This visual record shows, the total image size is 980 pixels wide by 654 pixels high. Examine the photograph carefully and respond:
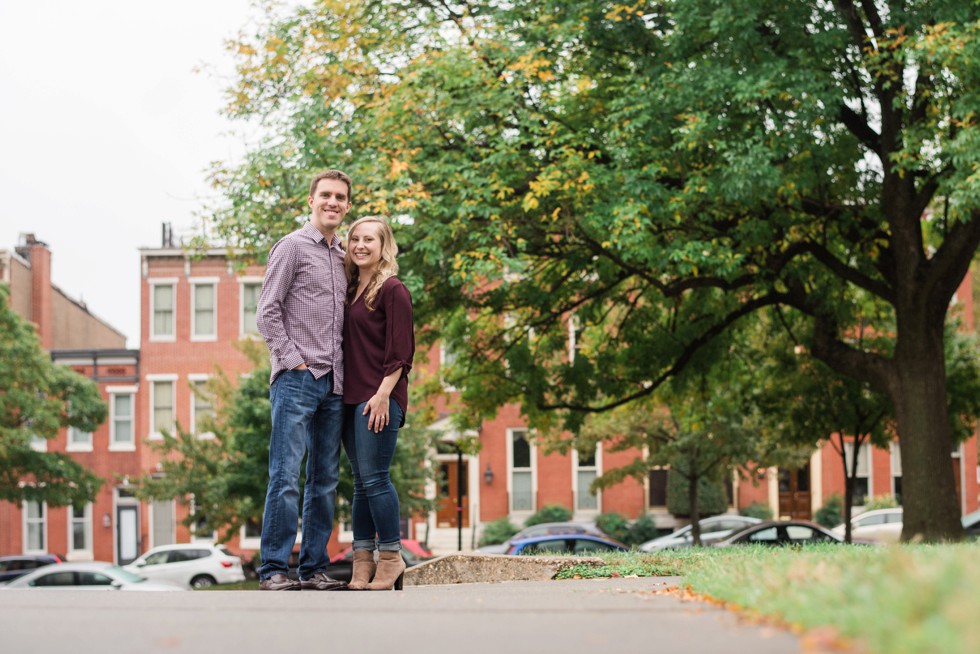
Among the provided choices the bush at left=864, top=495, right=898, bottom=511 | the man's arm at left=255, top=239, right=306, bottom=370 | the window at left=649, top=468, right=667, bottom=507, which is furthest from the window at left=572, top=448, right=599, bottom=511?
the man's arm at left=255, top=239, right=306, bottom=370

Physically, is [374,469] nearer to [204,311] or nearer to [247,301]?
[247,301]

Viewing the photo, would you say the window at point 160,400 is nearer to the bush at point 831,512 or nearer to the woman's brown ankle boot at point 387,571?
the bush at point 831,512

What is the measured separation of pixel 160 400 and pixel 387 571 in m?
39.5

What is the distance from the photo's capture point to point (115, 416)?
45250 mm

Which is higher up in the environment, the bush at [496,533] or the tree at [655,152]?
the tree at [655,152]

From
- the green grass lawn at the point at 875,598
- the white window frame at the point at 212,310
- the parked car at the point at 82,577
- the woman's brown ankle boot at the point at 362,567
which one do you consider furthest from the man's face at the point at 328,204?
the white window frame at the point at 212,310

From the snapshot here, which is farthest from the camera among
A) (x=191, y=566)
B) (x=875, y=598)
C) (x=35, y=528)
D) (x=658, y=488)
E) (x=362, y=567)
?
(x=35, y=528)

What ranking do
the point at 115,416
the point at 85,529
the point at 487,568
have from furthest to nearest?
1. the point at 115,416
2. the point at 85,529
3. the point at 487,568

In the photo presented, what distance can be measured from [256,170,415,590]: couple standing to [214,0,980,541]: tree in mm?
7794

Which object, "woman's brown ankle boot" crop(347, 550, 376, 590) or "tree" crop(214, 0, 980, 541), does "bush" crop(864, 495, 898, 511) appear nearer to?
"tree" crop(214, 0, 980, 541)

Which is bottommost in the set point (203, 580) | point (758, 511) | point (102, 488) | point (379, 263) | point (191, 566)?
point (203, 580)

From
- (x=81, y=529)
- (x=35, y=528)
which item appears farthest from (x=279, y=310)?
(x=35, y=528)

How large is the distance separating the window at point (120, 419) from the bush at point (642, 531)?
18398 mm

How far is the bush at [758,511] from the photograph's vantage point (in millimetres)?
41438
